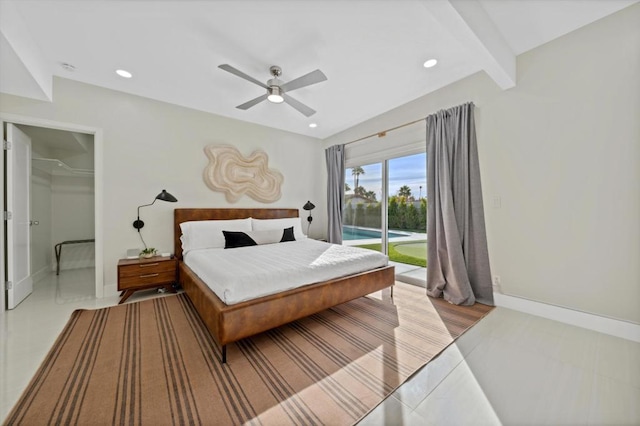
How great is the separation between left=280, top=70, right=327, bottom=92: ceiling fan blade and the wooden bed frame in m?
1.95

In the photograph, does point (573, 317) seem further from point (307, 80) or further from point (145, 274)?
Result: point (145, 274)

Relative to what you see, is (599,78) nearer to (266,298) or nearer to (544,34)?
(544,34)

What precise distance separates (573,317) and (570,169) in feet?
4.62

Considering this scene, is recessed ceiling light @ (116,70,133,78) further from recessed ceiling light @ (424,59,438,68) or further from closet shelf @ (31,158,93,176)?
recessed ceiling light @ (424,59,438,68)

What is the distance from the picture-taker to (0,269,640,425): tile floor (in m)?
1.30

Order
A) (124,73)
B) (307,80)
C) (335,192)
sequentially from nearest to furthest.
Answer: (307,80), (124,73), (335,192)

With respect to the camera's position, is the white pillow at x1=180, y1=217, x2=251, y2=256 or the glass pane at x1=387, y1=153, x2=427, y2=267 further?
the glass pane at x1=387, y1=153, x2=427, y2=267

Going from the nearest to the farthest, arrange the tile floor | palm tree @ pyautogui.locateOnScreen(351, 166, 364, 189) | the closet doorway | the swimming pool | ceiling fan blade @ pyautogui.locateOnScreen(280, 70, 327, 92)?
the tile floor
ceiling fan blade @ pyautogui.locateOnScreen(280, 70, 327, 92)
the closet doorway
the swimming pool
palm tree @ pyautogui.locateOnScreen(351, 166, 364, 189)

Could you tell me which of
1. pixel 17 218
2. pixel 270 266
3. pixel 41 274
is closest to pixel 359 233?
pixel 270 266

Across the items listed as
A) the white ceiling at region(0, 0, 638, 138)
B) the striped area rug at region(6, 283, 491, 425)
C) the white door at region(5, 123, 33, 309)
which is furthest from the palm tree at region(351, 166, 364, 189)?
the white door at region(5, 123, 33, 309)

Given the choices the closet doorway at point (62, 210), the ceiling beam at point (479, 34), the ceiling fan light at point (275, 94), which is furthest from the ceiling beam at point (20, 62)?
the ceiling beam at point (479, 34)

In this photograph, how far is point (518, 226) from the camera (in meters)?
2.61

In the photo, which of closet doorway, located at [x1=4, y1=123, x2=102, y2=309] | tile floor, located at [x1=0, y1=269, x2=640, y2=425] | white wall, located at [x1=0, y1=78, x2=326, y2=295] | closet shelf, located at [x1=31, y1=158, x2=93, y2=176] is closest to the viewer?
tile floor, located at [x1=0, y1=269, x2=640, y2=425]

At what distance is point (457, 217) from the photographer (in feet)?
9.63
